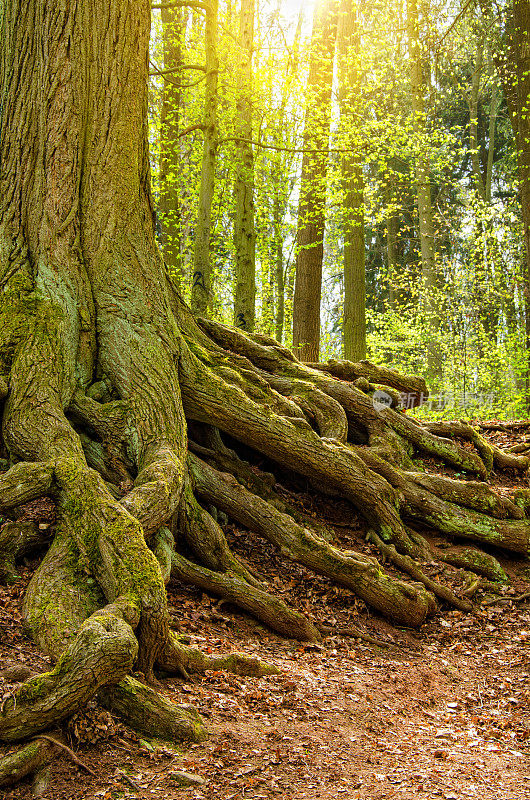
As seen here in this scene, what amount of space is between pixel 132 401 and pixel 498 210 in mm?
15694

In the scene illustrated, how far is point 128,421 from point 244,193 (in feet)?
24.8

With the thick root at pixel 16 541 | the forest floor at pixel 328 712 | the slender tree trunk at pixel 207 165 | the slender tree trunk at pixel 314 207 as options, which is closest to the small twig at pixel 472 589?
the forest floor at pixel 328 712

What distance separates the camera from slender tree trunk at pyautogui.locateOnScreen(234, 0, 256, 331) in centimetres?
1102

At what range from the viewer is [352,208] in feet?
45.9

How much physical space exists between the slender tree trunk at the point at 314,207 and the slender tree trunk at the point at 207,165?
3412 millimetres

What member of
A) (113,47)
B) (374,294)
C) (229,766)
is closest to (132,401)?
(229,766)

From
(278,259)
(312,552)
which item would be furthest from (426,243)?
(312,552)

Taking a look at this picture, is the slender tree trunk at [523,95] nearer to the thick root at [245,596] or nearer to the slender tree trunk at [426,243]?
the slender tree trunk at [426,243]

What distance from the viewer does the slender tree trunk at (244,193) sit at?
11023 millimetres

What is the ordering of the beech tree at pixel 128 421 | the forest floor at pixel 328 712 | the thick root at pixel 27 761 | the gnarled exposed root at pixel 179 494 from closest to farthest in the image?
1. the thick root at pixel 27 761
2. the forest floor at pixel 328 712
3. the gnarled exposed root at pixel 179 494
4. the beech tree at pixel 128 421

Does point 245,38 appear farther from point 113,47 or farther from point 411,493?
point 411,493

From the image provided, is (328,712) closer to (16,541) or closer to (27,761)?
(27,761)

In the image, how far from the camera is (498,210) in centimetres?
1770

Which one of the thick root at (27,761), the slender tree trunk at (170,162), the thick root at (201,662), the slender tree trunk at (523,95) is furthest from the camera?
the slender tree trunk at (170,162)
